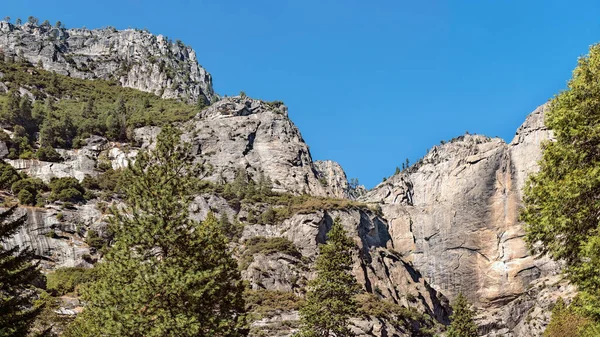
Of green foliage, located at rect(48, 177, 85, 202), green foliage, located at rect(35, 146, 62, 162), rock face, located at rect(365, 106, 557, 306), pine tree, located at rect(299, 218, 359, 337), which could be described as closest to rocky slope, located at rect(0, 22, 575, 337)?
rock face, located at rect(365, 106, 557, 306)

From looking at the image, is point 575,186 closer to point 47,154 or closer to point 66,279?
point 66,279

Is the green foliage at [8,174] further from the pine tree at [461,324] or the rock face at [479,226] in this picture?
the rock face at [479,226]

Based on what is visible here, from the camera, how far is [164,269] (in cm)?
1795

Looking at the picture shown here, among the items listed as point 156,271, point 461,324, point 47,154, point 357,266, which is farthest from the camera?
point 47,154

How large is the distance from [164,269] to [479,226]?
86393 mm

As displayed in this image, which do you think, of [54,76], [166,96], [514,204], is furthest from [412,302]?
[54,76]

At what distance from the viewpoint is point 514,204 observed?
3644 inches

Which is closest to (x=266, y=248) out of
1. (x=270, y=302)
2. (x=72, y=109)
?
(x=270, y=302)

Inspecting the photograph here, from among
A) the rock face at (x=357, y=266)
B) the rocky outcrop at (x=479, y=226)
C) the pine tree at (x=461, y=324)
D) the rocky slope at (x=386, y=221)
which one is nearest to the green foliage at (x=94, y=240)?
the rocky slope at (x=386, y=221)

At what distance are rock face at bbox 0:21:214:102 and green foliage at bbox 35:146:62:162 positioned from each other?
60.2 meters

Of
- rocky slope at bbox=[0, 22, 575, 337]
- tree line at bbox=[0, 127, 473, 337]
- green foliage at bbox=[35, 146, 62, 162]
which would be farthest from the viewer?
green foliage at bbox=[35, 146, 62, 162]

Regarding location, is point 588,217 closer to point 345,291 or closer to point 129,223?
point 129,223

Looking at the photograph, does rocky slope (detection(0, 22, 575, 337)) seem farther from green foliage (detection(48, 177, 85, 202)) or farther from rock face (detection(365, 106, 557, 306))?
green foliage (detection(48, 177, 85, 202))

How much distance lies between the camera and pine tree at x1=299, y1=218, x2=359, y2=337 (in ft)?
111
